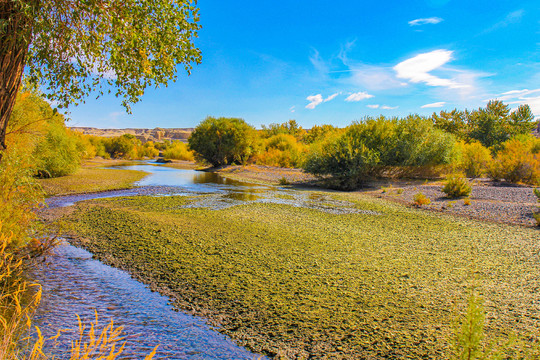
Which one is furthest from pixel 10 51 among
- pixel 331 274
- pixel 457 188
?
pixel 457 188

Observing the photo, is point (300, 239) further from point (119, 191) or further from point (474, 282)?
point (119, 191)

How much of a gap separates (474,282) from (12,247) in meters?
8.45

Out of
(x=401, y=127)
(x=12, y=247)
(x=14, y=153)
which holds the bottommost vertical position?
(x=12, y=247)

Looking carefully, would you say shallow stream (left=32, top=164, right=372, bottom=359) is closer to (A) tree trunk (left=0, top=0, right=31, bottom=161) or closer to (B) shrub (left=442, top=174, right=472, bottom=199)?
(A) tree trunk (left=0, top=0, right=31, bottom=161)

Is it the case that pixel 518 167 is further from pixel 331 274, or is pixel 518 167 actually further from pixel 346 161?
pixel 331 274

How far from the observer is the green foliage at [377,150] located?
23547 millimetres

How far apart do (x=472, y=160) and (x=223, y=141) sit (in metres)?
30.8

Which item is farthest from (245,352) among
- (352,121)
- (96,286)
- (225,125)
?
(225,125)

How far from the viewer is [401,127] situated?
2664 cm

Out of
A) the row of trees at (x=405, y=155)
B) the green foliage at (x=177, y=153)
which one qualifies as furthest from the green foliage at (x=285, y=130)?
the row of trees at (x=405, y=155)

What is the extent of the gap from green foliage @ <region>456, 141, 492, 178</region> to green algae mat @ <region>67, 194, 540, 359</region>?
20056 mm

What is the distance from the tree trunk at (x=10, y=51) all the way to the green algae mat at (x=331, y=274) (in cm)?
364

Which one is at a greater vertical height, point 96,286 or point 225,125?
Answer: point 225,125

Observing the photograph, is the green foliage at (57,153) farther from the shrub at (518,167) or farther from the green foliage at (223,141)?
the shrub at (518,167)
